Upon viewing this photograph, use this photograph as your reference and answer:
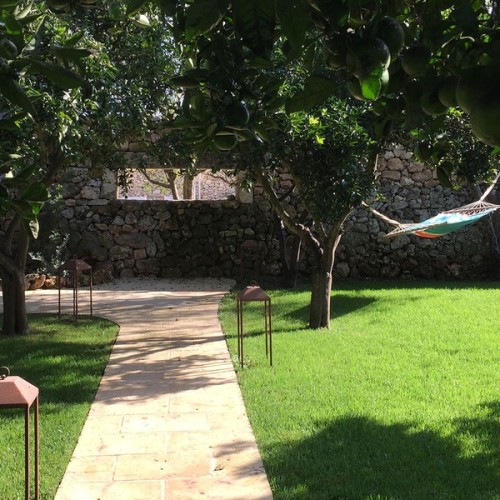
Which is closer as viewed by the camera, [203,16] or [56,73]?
[203,16]

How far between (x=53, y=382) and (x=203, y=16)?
442 cm

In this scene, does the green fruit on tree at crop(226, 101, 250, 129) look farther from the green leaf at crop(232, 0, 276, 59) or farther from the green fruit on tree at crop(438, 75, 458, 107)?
the green fruit on tree at crop(438, 75, 458, 107)

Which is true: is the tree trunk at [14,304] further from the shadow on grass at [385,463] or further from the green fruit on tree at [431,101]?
the green fruit on tree at [431,101]

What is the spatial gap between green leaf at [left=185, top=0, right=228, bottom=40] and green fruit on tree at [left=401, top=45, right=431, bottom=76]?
281mm

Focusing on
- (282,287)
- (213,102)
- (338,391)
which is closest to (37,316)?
(282,287)

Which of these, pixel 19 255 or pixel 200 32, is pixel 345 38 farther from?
pixel 19 255

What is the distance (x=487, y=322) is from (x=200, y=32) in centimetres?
642

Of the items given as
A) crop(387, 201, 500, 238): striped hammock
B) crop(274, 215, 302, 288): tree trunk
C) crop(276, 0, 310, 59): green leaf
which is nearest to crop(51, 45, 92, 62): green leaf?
crop(276, 0, 310, 59): green leaf

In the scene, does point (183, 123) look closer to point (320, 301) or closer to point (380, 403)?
point (380, 403)

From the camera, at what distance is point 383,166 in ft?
37.6

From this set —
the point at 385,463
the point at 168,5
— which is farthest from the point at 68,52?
the point at 385,463

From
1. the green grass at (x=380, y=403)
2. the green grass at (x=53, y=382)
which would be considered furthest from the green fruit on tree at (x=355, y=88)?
the green grass at (x=53, y=382)

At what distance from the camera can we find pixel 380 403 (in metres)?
4.01

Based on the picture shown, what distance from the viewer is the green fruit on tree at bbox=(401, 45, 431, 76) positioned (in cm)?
86
